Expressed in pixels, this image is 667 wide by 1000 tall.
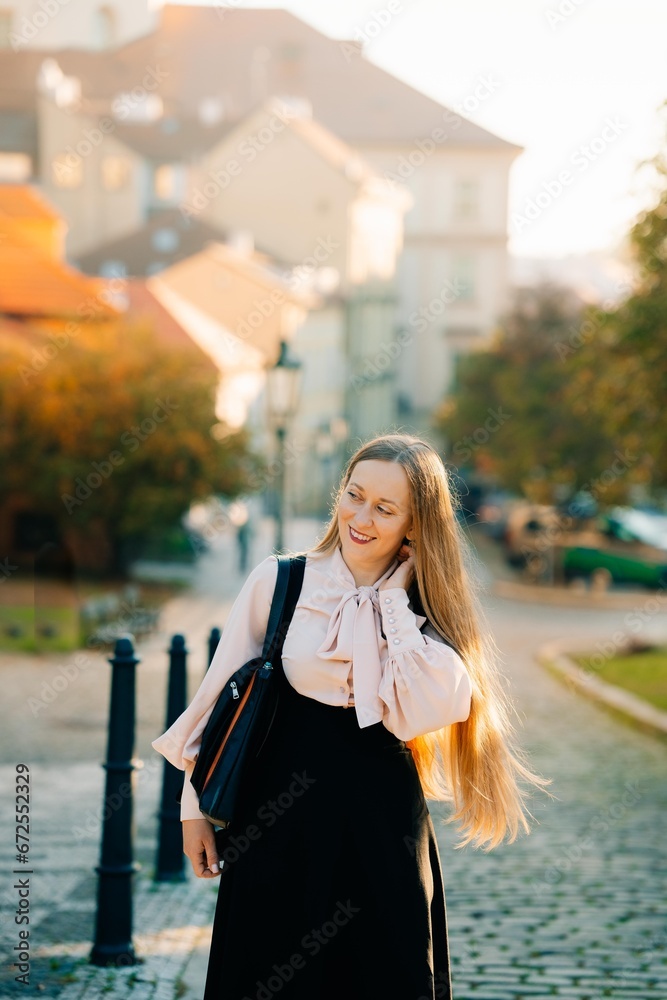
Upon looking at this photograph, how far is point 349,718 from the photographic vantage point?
11.4ft

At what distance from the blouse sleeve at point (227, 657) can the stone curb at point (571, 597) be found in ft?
94.9

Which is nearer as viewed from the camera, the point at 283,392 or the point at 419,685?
the point at 419,685

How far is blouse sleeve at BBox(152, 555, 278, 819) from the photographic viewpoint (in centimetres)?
352

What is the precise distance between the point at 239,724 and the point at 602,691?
1281 cm

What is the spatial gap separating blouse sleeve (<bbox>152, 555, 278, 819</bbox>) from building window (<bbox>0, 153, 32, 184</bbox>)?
6097cm

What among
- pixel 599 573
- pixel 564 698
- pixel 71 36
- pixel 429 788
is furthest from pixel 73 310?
pixel 71 36

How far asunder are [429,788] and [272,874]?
59 cm

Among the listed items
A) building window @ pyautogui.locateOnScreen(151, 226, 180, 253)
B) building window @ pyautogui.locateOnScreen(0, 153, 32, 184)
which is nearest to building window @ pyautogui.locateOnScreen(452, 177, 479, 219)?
building window @ pyautogui.locateOnScreen(151, 226, 180, 253)

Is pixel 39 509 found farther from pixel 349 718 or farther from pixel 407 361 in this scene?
pixel 407 361

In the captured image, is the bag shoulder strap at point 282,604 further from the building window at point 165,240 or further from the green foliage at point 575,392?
the building window at point 165,240

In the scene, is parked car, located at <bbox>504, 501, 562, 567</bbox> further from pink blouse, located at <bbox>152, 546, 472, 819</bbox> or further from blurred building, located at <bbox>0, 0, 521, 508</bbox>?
pink blouse, located at <bbox>152, 546, 472, 819</bbox>

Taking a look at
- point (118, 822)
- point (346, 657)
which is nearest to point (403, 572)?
point (346, 657)

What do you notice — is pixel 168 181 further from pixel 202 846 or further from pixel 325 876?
pixel 325 876

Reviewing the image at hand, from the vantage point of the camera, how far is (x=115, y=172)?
6131 centimetres
